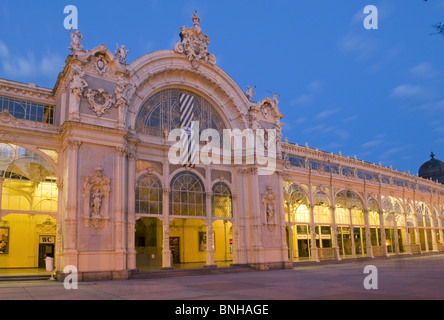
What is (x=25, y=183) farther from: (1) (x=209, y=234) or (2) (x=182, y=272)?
(1) (x=209, y=234)

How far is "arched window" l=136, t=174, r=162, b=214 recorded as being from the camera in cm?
2762

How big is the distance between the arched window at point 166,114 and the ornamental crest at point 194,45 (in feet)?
9.35

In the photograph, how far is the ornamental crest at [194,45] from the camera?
31172 millimetres

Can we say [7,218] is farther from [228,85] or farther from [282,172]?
[282,172]

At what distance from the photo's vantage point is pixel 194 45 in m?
31.8

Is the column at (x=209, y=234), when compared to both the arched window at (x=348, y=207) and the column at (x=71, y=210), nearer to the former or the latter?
the column at (x=71, y=210)

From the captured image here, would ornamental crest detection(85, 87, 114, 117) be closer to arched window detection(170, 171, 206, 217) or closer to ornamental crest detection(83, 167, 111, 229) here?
ornamental crest detection(83, 167, 111, 229)

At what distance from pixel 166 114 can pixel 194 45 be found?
5996 mm

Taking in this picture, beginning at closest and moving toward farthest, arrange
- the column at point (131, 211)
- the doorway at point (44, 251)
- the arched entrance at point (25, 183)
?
the arched entrance at point (25, 183)
the column at point (131, 211)
the doorway at point (44, 251)

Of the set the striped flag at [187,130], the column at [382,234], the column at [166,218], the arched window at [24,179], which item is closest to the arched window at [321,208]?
the column at [382,234]

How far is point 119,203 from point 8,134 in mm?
7748

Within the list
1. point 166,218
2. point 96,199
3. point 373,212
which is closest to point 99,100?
point 96,199

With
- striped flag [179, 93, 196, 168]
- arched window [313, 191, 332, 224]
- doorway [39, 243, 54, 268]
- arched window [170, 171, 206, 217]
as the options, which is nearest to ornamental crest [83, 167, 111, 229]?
arched window [170, 171, 206, 217]
